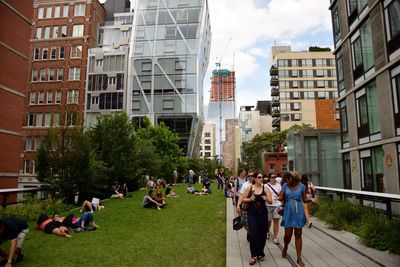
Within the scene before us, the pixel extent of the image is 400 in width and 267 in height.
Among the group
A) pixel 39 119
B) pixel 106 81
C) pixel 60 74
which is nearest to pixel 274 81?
pixel 106 81

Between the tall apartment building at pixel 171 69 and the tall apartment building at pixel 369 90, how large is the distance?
37.6 metres

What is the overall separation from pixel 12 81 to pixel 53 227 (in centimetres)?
1617

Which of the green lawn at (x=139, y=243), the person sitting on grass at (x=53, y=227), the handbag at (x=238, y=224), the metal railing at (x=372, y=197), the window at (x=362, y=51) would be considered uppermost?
the window at (x=362, y=51)

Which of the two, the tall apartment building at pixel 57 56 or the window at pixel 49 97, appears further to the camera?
the window at pixel 49 97

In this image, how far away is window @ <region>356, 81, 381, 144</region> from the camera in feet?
61.0

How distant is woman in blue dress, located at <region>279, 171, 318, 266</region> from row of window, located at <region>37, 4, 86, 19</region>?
6136 cm

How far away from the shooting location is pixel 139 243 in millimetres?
9844

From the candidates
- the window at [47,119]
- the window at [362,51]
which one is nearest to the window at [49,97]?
the window at [47,119]

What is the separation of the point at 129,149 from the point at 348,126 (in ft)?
50.4

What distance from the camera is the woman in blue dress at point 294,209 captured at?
7.36 metres

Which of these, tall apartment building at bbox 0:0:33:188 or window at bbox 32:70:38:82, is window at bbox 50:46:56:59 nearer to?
window at bbox 32:70:38:82

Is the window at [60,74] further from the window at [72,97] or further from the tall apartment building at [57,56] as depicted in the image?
the window at [72,97]

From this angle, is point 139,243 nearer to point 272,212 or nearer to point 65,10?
point 272,212

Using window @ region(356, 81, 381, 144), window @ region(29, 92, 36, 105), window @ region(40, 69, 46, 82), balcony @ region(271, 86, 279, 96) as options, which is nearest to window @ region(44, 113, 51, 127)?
window @ region(29, 92, 36, 105)
